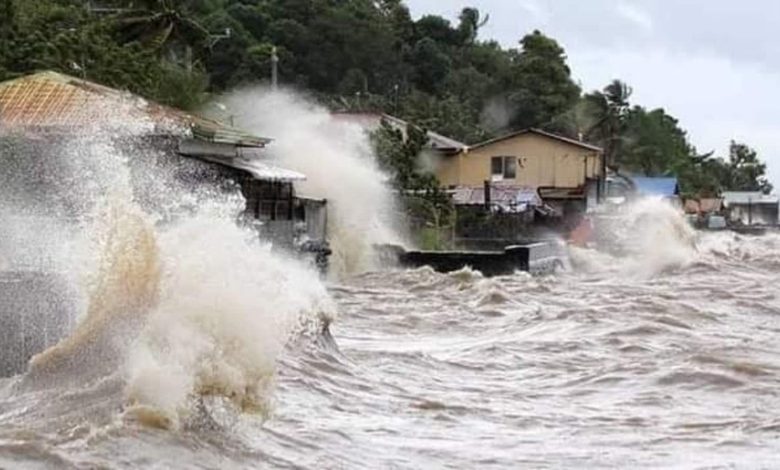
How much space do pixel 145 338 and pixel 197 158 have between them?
21.4 meters

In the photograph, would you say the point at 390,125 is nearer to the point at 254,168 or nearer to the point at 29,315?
the point at 254,168

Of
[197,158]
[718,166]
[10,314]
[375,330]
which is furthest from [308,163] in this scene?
[718,166]

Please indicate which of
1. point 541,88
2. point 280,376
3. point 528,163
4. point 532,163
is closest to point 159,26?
point 532,163

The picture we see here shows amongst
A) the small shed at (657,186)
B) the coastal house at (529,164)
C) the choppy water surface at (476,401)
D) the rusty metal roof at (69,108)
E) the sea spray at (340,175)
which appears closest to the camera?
the choppy water surface at (476,401)

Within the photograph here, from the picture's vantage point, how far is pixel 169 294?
12547 millimetres

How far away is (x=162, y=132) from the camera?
30844 millimetres

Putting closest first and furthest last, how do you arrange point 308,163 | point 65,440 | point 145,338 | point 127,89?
point 65,440, point 145,338, point 127,89, point 308,163

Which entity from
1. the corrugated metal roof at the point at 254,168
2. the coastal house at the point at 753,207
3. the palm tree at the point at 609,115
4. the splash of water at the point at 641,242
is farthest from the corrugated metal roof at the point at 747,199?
the corrugated metal roof at the point at 254,168

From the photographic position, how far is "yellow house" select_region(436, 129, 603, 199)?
73.2m

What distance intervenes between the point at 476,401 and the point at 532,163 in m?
59.0

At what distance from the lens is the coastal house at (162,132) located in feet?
94.8

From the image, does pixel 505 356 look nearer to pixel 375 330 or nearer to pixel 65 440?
pixel 375 330

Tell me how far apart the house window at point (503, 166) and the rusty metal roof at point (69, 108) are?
1658 inches

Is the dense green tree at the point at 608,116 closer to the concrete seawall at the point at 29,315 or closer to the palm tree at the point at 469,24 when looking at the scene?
the palm tree at the point at 469,24
